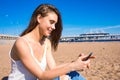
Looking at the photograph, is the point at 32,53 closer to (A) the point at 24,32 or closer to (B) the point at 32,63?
(B) the point at 32,63

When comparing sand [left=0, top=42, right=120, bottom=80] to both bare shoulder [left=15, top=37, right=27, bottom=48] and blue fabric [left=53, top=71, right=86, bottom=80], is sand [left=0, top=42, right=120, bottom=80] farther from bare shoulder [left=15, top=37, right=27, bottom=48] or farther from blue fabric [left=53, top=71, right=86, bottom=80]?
bare shoulder [left=15, top=37, right=27, bottom=48]

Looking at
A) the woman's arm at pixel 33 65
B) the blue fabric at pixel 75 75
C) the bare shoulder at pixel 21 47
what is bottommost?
the blue fabric at pixel 75 75

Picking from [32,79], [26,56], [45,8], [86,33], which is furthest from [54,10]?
[86,33]

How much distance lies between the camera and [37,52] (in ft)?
9.43

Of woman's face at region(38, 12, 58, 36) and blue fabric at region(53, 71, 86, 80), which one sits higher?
woman's face at region(38, 12, 58, 36)

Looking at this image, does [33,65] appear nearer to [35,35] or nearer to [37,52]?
[37,52]

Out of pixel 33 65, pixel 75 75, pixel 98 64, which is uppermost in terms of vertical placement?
pixel 33 65

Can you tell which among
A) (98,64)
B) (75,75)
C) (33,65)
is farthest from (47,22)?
(98,64)

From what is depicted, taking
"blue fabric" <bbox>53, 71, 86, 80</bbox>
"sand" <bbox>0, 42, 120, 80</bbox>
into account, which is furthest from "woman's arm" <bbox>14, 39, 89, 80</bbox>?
"sand" <bbox>0, 42, 120, 80</bbox>

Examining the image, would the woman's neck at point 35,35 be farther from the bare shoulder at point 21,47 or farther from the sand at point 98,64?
the sand at point 98,64

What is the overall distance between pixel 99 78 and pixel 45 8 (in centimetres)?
456

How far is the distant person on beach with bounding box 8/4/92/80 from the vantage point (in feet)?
8.29

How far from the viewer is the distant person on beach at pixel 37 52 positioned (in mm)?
2528

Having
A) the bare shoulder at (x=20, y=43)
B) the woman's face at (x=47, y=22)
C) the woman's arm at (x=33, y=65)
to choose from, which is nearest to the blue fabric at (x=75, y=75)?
the woman's arm at (x=33, y=65)
